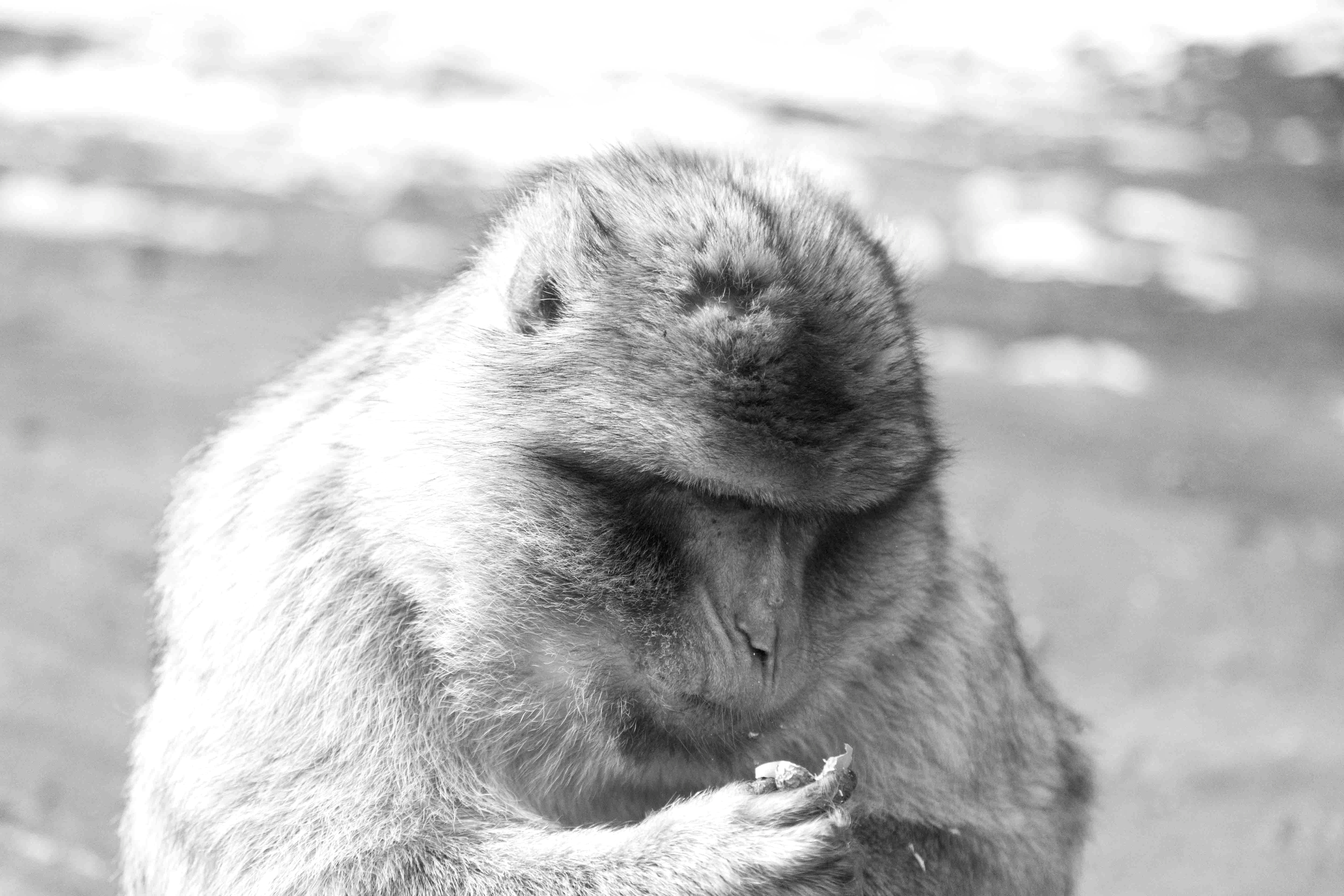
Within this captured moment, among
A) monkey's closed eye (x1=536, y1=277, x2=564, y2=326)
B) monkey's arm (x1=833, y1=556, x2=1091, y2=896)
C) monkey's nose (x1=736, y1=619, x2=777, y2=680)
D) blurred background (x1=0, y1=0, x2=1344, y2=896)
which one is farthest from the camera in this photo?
blurred background (x1=0, y1=0, x2=1344, y2=896)

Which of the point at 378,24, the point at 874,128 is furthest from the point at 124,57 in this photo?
the point at 874,128

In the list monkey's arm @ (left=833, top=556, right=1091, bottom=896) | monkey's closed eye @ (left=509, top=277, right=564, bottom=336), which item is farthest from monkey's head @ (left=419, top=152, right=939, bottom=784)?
monkey's arm @ (left=833, top=556, right=1091, bottom=896)

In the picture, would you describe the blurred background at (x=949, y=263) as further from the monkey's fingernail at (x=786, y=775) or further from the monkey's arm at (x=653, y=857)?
the monkey's fingernail at (x=786, y=775)

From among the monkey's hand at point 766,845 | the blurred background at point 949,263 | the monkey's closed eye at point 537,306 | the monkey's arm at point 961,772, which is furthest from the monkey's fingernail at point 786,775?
the blurred background at point 949,263

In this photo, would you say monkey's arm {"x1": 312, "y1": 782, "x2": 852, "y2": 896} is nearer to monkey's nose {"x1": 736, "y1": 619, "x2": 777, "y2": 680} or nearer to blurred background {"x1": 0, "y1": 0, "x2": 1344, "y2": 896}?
monkey's nose {"x1": 736, "y1": 619, "x2": 777, "y2": 680}

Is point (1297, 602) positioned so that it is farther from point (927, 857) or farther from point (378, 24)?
point (378, 24)

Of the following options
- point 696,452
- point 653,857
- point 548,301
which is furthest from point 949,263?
point 653,857
